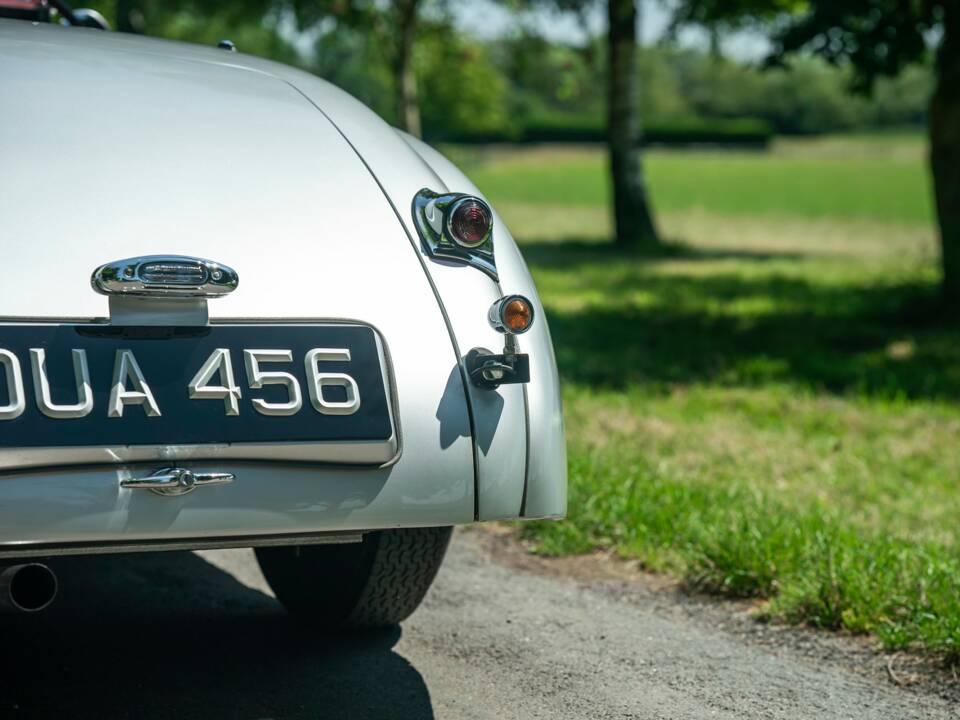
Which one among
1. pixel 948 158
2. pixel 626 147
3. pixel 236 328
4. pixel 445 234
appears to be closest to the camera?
pixel 236 328

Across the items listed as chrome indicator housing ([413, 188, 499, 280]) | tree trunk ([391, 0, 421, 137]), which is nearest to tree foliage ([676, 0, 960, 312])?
chrome indicator housing ([413, 188, 499, 280])

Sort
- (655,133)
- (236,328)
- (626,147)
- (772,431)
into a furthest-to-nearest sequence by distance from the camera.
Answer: (655,133)
(626,147)
(772,431)
(236,328)

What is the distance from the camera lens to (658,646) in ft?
10.9

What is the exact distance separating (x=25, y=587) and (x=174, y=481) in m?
0.37

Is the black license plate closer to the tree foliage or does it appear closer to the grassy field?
the grassy field

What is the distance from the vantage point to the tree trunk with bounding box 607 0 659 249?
18.3 metres

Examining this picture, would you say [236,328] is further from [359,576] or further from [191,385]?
[359,576]

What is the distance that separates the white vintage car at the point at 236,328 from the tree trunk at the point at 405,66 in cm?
2015

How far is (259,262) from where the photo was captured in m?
2.46

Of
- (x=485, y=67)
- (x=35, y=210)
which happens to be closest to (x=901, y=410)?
(x=35, y=210)

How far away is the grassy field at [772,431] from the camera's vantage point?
3742 mm

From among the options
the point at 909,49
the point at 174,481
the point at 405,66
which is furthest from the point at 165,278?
the point at 405,66

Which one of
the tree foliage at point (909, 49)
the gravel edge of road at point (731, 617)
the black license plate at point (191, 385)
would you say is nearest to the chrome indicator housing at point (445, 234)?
the black license plate at point (191, 385)

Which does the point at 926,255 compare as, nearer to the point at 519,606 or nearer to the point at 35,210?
the point at 519,606
